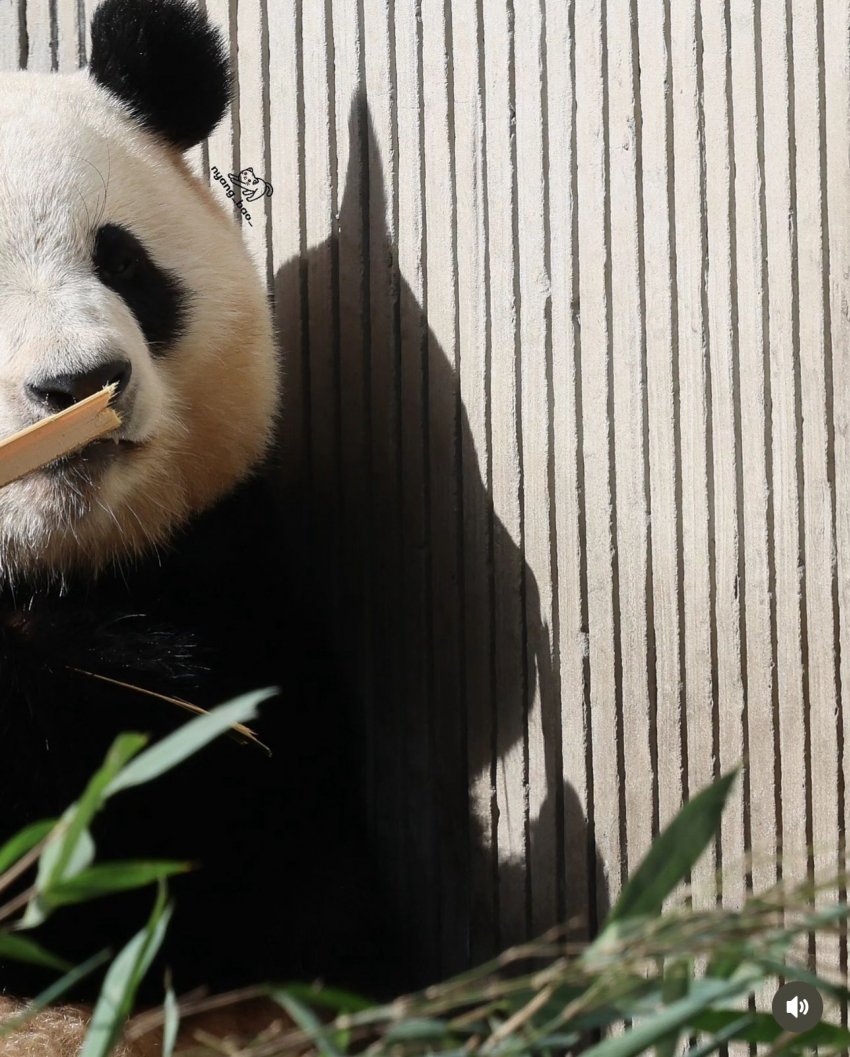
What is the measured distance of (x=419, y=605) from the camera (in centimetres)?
194

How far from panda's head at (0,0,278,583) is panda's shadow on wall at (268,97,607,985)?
13cm

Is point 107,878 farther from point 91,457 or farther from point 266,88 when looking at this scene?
point 266,88

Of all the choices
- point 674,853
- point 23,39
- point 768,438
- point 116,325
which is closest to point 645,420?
point 768,438

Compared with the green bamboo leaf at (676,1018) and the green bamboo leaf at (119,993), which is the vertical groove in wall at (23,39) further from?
the green bamboo leaf at (676,1018)

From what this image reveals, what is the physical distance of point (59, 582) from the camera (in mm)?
1780

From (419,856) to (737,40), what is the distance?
1284 mm

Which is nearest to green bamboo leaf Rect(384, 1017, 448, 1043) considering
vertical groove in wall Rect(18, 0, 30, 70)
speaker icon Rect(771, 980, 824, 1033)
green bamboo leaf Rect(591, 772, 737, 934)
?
green bamboo leaf Rect(591, 772, 737, 934)

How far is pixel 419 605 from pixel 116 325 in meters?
0.65

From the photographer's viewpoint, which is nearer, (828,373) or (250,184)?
(828,373)

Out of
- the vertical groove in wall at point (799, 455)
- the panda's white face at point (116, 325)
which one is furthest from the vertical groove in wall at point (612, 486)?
the panda's white face at point (116, 325)

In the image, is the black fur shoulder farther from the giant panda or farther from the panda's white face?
the panda's white face

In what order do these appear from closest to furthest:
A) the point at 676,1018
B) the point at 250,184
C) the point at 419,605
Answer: the point at 676,1018 < the point at 419,605 < the point at 250,184

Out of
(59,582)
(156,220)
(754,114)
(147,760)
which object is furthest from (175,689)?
(754,114)

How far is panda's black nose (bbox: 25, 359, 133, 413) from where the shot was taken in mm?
1462
